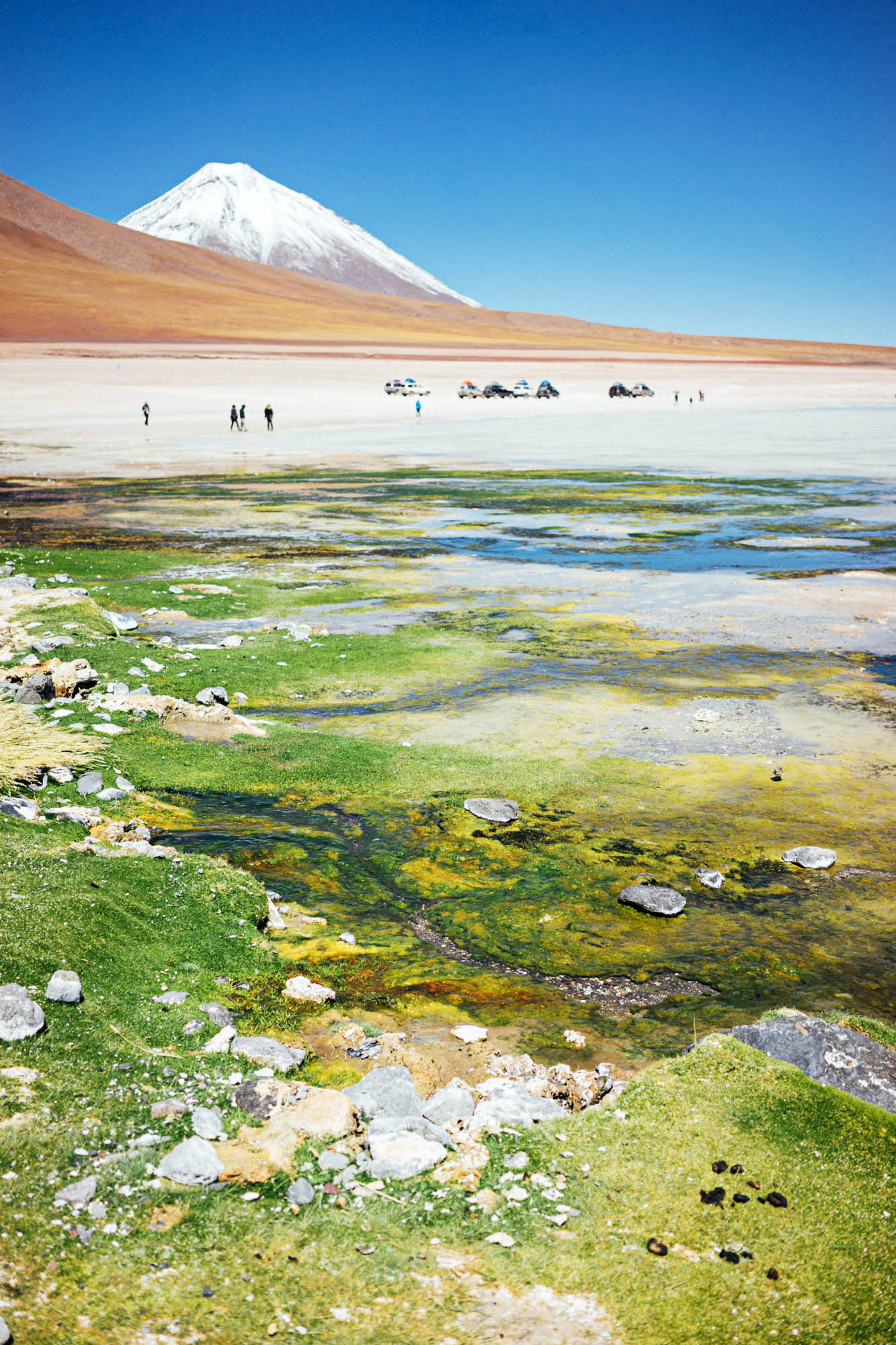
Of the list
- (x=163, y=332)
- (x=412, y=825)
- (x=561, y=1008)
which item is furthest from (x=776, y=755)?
(x=163, y=332)

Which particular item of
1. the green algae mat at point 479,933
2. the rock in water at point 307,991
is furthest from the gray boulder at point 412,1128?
the rock in water at point 307,991

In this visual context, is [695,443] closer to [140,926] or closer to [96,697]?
[96,697]

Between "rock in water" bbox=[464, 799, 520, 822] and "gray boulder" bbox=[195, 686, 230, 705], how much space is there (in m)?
3.41

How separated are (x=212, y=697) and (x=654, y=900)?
549 cm

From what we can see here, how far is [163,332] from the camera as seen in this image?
148 m

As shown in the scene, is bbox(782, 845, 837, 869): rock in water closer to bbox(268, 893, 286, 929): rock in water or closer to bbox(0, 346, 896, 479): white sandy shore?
bbox(268, 893, 286, 929): rock in water

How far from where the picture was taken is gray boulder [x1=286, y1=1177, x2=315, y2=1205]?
419 centimetres

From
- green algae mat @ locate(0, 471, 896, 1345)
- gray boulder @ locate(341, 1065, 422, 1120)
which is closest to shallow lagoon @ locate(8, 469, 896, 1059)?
green algae mat @ locate(0, 471, 896, 1345)

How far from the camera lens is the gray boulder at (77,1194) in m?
4.00

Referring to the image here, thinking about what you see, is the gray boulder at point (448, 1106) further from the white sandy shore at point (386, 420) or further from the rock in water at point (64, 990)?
the white sandy shore at point (386, 420)

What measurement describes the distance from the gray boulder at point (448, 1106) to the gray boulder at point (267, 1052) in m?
0.74

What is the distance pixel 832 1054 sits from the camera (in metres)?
5.00

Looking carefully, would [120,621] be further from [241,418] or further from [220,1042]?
[241,418]

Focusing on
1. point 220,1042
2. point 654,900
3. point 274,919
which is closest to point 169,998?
point 220,1042
